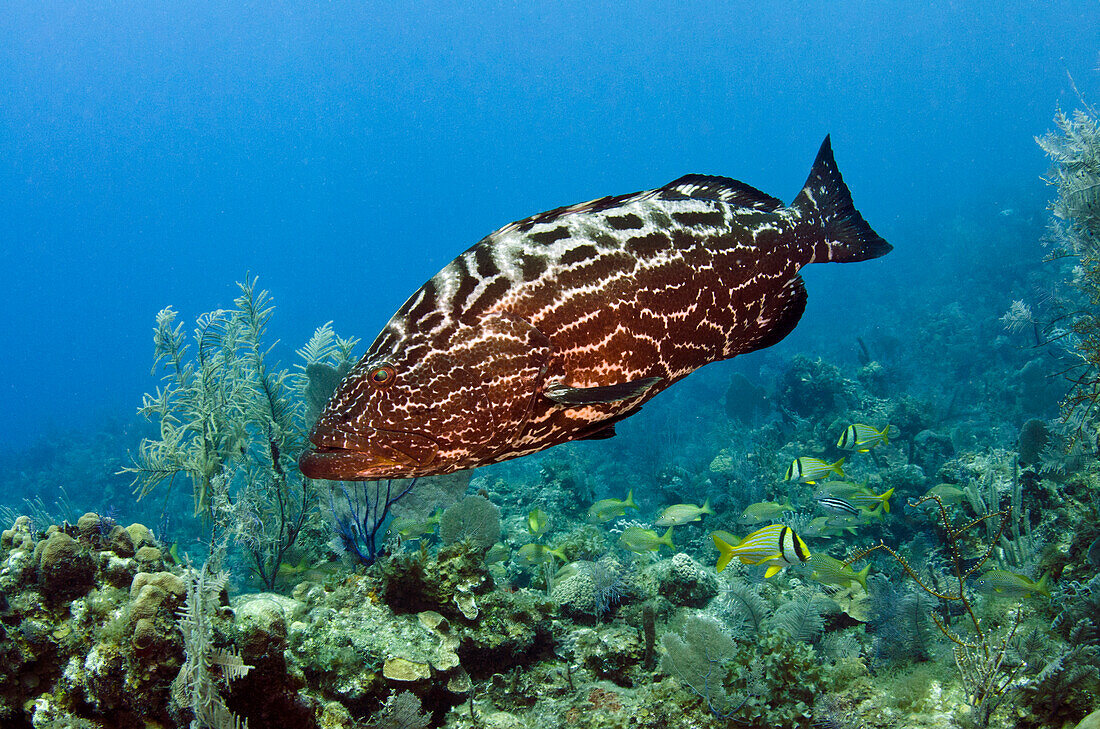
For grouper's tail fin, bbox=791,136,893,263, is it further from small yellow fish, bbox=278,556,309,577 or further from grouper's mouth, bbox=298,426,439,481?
small yellow fish, bbox=278,556,309,577

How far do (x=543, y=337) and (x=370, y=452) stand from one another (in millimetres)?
633

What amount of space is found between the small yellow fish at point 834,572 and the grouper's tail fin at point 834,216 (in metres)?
5.10

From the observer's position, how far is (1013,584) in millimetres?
5438

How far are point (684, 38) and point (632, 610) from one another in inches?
6419

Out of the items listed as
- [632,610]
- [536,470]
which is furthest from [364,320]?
[632,610]

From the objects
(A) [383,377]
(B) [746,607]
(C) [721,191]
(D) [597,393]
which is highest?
(C) [721,191]

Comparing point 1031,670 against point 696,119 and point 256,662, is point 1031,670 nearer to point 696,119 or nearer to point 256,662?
point 256,662

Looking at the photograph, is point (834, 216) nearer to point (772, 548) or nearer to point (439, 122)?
point (772, 548)

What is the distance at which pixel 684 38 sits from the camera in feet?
447

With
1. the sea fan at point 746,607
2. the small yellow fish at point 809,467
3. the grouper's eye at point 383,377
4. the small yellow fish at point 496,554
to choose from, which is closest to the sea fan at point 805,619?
the sea fan at point 746,607

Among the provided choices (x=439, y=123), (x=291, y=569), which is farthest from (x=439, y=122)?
(x=291, y=569)

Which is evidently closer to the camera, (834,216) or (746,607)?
(834,216)

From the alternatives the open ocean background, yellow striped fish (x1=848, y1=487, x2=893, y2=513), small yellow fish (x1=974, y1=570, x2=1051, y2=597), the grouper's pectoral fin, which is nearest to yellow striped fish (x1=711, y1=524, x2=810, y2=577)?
small yellow fish (x1=974, y1=570, x2=1051, y2=597)

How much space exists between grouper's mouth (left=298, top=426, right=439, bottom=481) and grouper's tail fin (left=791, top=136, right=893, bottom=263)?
6.08 feet
